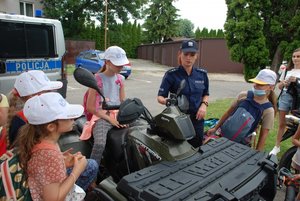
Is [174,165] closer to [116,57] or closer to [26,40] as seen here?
[116,57]

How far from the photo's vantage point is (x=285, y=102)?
16.3 feet

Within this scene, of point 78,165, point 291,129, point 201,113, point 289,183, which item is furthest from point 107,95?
point 291,129

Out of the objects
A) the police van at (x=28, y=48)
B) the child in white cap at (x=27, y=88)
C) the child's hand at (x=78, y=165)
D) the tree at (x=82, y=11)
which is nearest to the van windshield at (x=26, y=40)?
the police van at (x=28, y=48)

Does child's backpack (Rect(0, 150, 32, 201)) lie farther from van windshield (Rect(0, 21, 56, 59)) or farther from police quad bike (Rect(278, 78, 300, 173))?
van windshield (Rect(0, 21, 56, 59))

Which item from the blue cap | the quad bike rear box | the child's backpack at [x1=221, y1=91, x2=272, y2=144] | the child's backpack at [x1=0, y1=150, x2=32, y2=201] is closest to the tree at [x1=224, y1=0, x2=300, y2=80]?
the child's backpack at [x1=221, y1=91, x2=272, y2=144]

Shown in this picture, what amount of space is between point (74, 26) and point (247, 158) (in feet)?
94.1

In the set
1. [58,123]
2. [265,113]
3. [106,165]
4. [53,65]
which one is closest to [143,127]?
[106,165]

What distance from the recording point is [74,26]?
28828 mm

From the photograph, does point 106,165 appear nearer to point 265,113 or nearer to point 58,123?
point 58,123

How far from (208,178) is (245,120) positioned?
161 cm

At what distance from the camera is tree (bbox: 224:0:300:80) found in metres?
6.67

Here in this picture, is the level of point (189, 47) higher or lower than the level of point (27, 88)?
higher

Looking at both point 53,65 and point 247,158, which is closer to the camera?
point 247,158

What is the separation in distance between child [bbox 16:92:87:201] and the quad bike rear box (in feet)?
1.09
